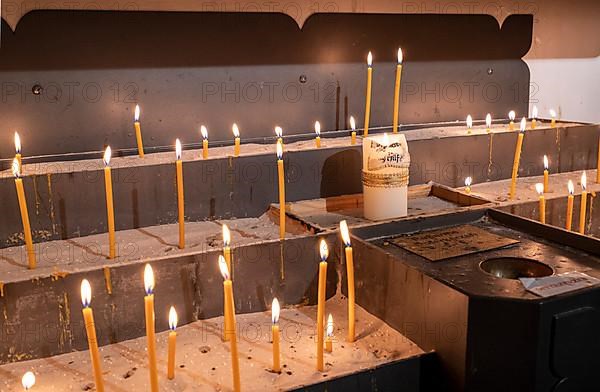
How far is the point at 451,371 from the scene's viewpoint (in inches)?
39.0

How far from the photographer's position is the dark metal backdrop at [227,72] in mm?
1437

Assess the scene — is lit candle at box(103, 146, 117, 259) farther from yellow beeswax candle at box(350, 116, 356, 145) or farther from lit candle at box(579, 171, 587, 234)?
lit candle at box(579, 171, 587, 234)

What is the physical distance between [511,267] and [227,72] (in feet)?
2.86

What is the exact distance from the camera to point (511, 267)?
1.15 meters

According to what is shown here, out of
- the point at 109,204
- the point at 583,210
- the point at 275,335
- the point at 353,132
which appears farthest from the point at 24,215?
the point at 583,210

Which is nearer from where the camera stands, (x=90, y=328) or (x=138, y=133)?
(x=90, y=328)

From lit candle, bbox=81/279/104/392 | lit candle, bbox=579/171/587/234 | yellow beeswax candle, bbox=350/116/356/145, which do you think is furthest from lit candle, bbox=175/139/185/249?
lit candle, bbox=579/171/587/234

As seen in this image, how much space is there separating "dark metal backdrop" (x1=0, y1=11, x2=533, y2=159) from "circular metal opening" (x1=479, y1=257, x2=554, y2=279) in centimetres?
76

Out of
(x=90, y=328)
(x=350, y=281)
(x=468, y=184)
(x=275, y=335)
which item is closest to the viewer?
(x=90, y=328)

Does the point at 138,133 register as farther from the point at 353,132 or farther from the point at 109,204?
the point at 353,132

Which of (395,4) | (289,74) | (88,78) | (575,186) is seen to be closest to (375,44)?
(395,4)

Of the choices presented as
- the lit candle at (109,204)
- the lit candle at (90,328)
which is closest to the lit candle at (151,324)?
the lit candle at (90,328)

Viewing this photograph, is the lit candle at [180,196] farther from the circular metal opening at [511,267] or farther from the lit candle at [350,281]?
the circular metal opening at [511,267]

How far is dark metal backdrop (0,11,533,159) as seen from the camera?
1.44 meters
